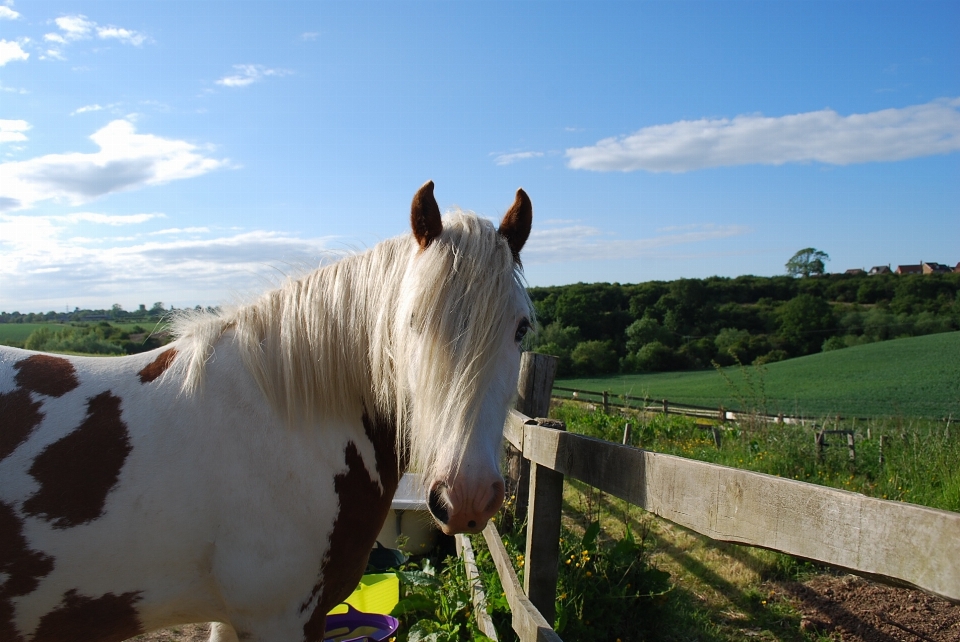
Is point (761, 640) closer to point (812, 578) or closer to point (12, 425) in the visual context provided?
point (812, 578)

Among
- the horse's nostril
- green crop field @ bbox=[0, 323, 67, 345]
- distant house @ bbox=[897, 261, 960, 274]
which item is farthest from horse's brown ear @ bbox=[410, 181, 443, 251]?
distant house @ bbox=[897, 261, 960, 274]

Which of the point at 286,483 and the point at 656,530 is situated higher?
the point at 286,483

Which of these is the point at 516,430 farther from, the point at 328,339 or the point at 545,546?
the point at 328,339

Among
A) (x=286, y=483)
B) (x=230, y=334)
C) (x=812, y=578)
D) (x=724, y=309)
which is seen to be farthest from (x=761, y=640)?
(x=724, y=309)

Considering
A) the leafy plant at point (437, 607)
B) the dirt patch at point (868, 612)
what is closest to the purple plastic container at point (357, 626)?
the leafy plant at point (437, 607)

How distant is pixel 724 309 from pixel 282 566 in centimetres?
5296

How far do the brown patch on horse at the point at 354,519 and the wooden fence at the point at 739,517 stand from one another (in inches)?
29.7

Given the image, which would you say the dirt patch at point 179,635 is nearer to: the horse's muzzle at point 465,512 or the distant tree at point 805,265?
the horse's muzzle at point 465,512

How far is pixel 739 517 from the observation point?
1.39m

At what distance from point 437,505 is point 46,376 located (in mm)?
1485

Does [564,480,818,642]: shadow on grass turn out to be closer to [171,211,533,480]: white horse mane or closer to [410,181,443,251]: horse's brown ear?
[171,211,533,480]: white horse mane

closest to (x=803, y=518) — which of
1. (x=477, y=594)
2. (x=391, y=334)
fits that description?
(x=391, y=334)

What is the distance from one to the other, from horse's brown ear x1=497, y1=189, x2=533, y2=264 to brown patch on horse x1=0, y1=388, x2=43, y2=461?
5.63ft

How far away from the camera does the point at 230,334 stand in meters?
2.18
